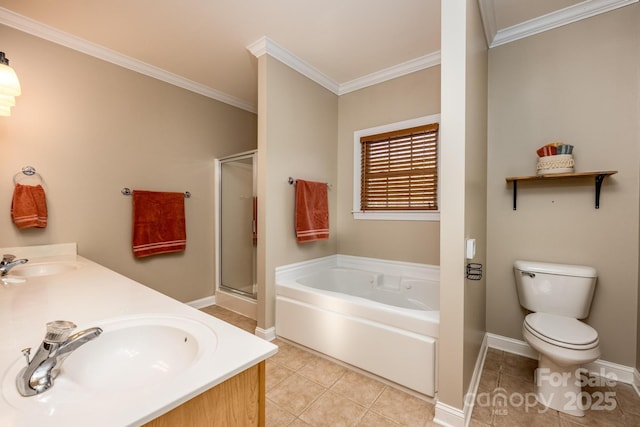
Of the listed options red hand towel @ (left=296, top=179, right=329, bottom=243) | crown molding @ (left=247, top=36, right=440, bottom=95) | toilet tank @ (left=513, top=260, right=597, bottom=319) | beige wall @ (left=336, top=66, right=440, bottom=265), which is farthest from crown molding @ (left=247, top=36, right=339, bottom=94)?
toilet tank @ (left=513, top=260, right=597, bottom=319)

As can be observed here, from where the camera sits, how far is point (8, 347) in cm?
77

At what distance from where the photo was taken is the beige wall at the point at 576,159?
1818mm

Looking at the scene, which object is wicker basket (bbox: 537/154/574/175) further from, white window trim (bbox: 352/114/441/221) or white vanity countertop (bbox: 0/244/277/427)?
white vanity countertop (bbox: 0/244/277/427)

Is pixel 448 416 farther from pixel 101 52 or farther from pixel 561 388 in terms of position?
pixel 101 52

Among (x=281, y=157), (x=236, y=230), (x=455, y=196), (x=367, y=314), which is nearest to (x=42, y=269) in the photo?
(x=236, y=230)

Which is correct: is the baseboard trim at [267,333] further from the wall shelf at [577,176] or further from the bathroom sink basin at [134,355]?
the wall shelf at [577,176]

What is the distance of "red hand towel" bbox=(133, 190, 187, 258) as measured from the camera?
2586 mm

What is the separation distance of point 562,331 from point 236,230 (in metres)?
2.94

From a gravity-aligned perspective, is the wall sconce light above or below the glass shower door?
above

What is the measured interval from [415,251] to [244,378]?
2225 mm

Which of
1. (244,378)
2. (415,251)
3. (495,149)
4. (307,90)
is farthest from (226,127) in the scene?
(244,378)

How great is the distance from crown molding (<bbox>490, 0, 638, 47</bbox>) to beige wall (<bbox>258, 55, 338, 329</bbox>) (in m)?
1.57

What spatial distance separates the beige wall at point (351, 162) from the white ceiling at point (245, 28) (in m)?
0.25

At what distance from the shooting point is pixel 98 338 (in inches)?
34.0
